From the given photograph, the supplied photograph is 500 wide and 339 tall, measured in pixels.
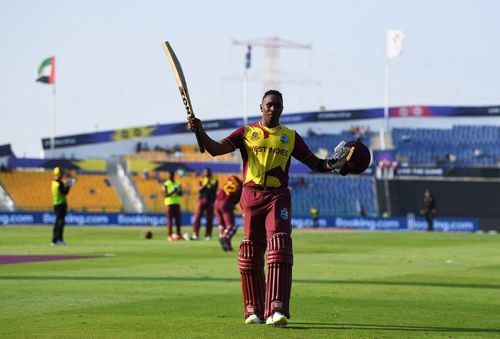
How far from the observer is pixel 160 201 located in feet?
230

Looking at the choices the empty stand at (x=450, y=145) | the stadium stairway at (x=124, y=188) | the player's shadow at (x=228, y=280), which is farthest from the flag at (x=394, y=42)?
the player's shadow at (x=228, y=280)

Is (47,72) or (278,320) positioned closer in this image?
(278,320)

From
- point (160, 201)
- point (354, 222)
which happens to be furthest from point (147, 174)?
point (354, 222)

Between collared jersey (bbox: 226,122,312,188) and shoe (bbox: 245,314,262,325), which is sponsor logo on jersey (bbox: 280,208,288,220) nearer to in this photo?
collared jersey (bbox: 226,122,312,188)

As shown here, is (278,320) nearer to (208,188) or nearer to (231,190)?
(231,190)

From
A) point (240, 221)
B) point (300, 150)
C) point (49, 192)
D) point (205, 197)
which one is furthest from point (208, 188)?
point (49, 192)

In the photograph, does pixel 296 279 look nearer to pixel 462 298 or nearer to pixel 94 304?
pixel 462 298

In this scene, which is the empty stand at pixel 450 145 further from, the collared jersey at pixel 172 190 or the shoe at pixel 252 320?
the shoe at pixel 252 320

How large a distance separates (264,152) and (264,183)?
0.30 m

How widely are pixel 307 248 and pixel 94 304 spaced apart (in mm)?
17295

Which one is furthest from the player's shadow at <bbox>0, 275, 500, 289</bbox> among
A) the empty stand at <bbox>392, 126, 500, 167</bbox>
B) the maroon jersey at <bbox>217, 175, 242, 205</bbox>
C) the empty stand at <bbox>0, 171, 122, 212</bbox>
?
the empty stand at <bbox>392, 126, 500, 167</bbox>

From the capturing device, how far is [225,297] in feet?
46.0

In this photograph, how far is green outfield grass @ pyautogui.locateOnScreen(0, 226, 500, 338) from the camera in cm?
1039

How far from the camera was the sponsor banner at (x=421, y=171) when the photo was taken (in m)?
70.1
